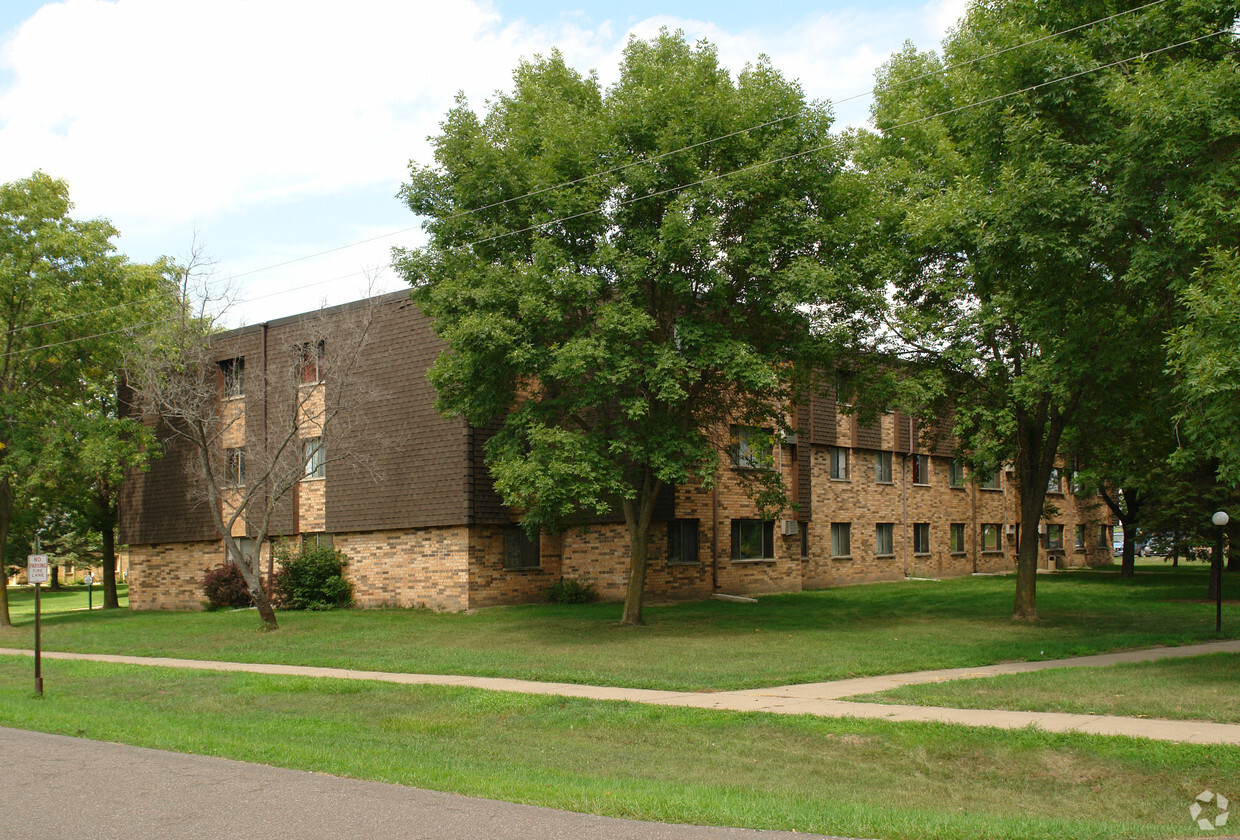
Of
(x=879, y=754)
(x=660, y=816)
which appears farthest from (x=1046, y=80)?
(x=660, y=816)

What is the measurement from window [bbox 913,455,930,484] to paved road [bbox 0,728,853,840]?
35.2 meters

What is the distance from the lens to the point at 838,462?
37250 millimetres

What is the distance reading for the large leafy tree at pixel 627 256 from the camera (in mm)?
19172

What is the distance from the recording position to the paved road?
263 inches

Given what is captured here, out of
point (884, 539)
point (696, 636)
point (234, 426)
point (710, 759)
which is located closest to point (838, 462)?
point (884, 539)

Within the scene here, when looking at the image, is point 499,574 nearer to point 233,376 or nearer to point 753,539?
point 753,539

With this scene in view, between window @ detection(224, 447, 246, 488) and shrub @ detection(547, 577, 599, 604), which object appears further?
window @ detection(224, 447, 246, 488)

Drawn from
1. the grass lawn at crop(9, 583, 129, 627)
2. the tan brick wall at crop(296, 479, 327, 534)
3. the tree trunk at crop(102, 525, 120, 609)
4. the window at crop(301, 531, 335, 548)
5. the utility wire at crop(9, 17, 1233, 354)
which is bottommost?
the grass lawn at crop(9, 583, 129, 627)

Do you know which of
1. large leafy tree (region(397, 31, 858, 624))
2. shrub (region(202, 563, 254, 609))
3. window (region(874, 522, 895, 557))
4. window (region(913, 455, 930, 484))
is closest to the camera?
large leafy tree (region(397, 31, 858, 624))

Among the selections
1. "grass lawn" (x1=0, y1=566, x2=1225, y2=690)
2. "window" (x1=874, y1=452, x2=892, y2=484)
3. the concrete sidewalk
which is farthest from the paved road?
"window" (x1=874, y1=452, x2=892, y2=484)

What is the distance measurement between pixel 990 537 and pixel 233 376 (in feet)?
106

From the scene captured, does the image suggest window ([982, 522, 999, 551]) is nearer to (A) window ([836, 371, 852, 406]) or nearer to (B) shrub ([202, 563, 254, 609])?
(A) window ([836, 371, 852, 406])

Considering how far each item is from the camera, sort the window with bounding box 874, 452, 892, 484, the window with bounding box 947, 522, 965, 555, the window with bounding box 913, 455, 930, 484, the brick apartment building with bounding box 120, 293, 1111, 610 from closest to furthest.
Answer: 1. the brick apartment building with bounding box 120, 293, 1111, 610
2. the window with bounding box 874, 452, 892, 484
3. the window with bounding box 913, 455, 930, 484
4. the window with bounding box 947, 522, 965, 555

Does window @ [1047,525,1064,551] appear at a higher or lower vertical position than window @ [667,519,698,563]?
lower
